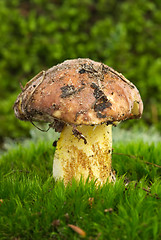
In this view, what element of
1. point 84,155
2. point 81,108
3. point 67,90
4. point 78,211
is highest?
point 67,90

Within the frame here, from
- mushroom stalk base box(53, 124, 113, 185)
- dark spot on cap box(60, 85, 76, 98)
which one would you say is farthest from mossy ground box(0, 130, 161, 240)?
dark spot on cap box(60, 85, 76, 98)

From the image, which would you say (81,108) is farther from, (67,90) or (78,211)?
(78,211)

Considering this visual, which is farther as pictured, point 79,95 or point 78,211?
point 79,95

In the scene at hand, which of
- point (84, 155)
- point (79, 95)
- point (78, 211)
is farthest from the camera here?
point (84, 155)

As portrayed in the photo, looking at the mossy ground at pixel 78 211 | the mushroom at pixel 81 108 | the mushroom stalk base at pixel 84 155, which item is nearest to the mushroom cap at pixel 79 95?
the mushroom at pixel 81 108

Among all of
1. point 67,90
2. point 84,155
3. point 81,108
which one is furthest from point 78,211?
point 67,90

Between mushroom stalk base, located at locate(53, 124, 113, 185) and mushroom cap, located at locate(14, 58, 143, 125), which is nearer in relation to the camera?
mushroom cap, located at locate(14, 58, 143, 125)

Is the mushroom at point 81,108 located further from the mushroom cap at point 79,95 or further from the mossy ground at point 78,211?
the mossy ground at point 78,211

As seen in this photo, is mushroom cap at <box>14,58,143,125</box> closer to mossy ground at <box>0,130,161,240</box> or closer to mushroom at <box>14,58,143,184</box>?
mushroom at <box>14,58,143,184</box>
